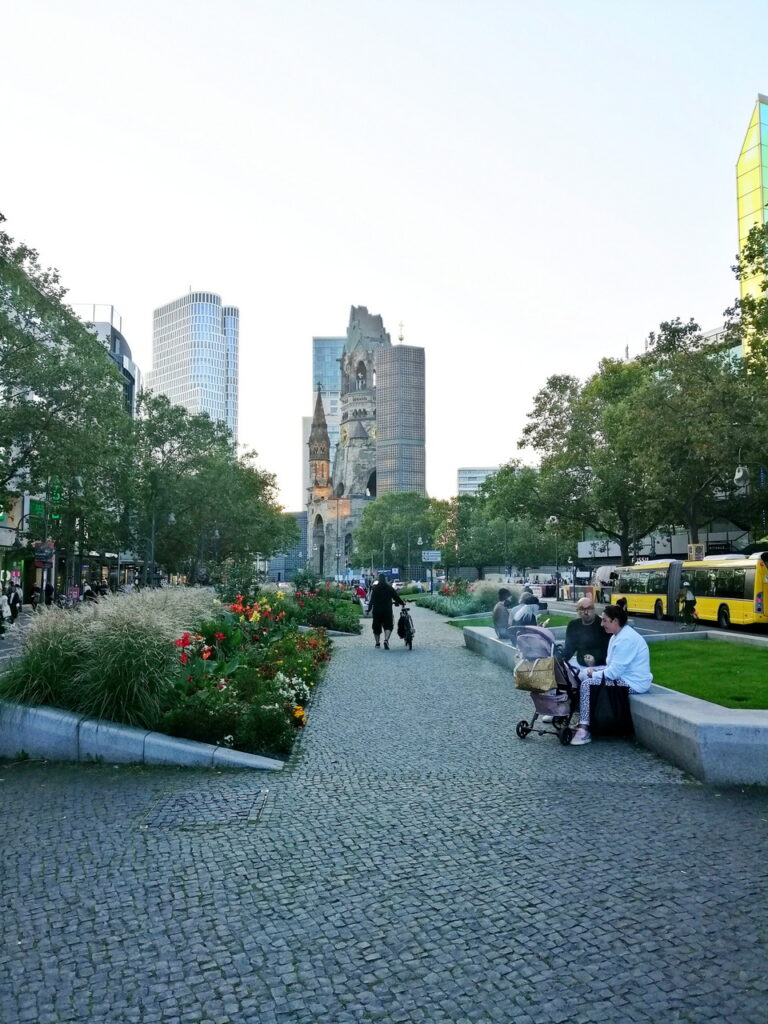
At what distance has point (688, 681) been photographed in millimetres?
10820

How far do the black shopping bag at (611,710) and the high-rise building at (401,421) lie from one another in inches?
5485

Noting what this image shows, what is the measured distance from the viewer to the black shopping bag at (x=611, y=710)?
911 cm

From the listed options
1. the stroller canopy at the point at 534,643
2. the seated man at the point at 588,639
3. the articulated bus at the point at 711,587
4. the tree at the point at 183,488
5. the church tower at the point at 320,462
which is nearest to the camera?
the stroller canopy at the point at 534,643

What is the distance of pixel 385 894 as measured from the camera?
15.4 feet

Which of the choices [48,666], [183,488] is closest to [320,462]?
[183,488]

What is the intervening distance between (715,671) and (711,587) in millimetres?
21603

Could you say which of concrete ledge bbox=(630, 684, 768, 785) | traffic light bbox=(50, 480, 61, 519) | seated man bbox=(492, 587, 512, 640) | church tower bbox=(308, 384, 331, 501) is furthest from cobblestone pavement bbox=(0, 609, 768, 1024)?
church tower bbox=(308, 384, 331, 501)

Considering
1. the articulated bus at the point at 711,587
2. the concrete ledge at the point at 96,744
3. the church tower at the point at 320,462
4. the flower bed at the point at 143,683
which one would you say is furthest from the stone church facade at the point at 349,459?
the concrete ledge at the point at 96,744

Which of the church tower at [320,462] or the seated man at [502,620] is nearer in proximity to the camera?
the seated man at [502,620]

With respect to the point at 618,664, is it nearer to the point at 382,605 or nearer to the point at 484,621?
the point at 382,605

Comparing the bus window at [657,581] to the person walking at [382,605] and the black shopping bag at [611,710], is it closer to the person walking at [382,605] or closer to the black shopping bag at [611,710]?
the person walking at [382,605]

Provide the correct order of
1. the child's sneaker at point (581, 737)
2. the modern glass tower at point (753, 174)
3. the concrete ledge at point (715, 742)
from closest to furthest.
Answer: the concrete ledge at point (715, 742) < the child's sneaker at point (581, 737) < the modern glass tower at point (753, 174)

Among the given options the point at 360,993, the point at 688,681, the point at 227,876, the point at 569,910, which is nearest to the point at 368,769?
the point at 227,876

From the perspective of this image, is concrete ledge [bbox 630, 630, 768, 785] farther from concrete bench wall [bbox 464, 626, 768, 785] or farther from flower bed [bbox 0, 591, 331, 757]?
flower bed [bbox 0, 591, 331, 757]
